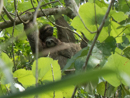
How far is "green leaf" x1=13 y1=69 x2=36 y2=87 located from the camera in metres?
1.19

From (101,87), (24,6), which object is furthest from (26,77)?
(24,6)

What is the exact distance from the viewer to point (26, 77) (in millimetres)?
1215

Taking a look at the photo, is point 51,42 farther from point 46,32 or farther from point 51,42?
point 46,32

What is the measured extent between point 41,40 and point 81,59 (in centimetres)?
424

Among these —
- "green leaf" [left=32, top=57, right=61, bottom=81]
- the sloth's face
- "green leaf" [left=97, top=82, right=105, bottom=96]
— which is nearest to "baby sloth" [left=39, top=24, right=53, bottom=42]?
the sloth's face

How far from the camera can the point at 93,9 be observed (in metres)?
1.23

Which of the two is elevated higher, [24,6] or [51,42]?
[24,6]

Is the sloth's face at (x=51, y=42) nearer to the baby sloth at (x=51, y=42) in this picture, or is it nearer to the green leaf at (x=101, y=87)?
the baby sloth at (x=51, y=42)

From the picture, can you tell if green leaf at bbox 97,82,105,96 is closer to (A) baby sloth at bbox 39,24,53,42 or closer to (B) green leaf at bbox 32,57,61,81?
(B) green leaf at bbox 32,57,61,81

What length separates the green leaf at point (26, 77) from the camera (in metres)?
1.19

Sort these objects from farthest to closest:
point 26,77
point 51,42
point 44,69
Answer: point 51,42, point 26,77, point 44,69

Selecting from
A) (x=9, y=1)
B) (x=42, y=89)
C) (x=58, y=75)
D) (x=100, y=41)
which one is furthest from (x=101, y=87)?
(x=9, y=1)

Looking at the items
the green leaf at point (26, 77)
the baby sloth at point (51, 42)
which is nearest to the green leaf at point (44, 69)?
the green leaf at point (26, 77)

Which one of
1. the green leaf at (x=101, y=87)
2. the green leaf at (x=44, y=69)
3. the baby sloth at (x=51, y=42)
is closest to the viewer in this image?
the green leaf at (x=44, y=69)
